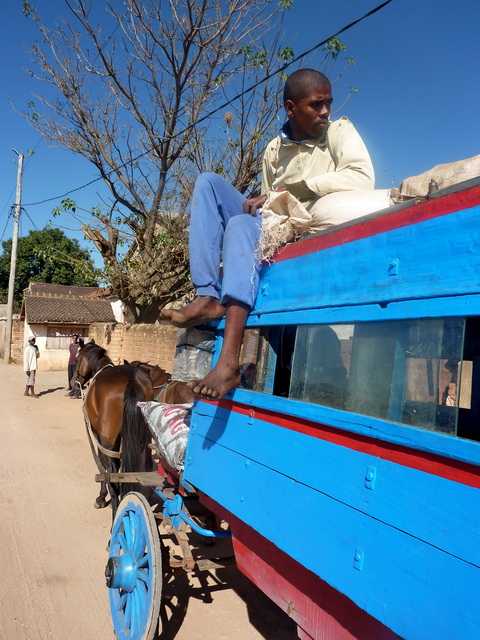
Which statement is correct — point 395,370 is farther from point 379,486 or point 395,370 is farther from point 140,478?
point 140,478

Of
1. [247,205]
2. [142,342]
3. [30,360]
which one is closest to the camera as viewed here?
[247,205]

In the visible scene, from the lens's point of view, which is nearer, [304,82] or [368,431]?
[368,431]

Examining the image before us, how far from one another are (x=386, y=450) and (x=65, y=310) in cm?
3020

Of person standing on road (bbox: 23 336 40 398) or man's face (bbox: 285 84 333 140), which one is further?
person standing on road (bbox: 23 336 40 398)

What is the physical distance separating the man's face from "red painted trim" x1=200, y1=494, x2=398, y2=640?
198cm

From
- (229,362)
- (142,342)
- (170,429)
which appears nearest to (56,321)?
(142,342)

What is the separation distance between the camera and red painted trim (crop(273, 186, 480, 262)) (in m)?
1.39

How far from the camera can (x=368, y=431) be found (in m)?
1.53

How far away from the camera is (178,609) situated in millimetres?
3479

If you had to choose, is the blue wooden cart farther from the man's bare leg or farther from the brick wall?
the brick wall

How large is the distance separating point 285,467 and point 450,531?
717mm

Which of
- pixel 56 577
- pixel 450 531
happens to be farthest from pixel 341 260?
pixel 56 577

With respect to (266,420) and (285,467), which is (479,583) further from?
(266,420)

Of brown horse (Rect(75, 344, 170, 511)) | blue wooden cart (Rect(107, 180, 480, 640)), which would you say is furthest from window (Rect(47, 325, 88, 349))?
blue wooden cart (Rect(107, 180, 480, 640))
